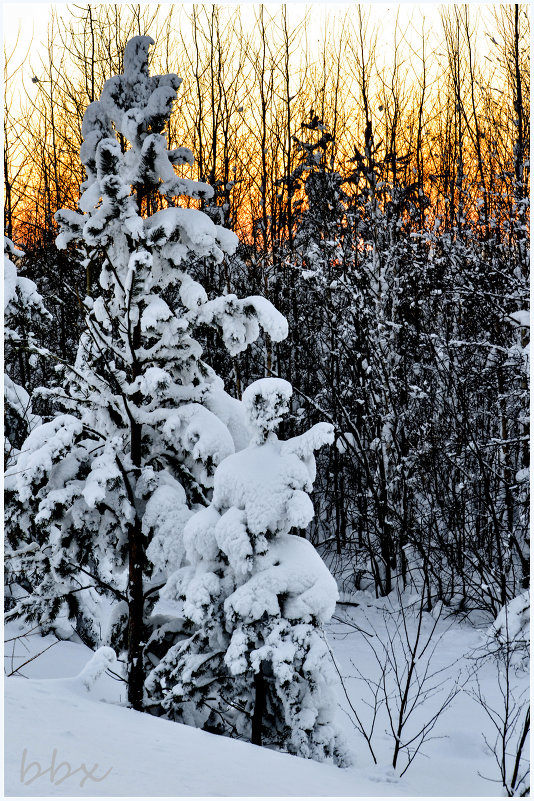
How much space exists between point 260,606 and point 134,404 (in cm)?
270

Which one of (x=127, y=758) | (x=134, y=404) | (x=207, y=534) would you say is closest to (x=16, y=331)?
(x=134, y=404)

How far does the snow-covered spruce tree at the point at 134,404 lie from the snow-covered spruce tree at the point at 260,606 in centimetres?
47

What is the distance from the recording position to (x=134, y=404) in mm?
7512

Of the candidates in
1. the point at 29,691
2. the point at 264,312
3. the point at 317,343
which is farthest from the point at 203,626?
the point at 317,343

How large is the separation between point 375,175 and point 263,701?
11.1m

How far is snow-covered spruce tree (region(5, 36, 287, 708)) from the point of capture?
22.6 ft

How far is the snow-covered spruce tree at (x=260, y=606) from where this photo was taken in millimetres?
6273

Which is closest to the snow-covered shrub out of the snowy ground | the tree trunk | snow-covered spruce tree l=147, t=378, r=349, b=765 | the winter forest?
the winter forest

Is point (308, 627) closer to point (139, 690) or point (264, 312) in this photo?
point (139, 690)

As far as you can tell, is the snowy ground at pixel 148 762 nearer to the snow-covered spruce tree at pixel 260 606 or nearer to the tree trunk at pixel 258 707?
the snow-covered spruce tree at pixel 260 606

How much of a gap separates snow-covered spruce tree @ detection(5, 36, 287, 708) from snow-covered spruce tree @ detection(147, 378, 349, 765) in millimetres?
467

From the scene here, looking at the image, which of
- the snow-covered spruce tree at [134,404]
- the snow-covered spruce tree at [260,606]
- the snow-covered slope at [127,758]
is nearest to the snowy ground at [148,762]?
the snow-covered slope at [127,758]

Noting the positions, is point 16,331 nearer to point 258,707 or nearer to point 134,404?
point 134,404

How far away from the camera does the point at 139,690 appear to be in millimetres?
6895
